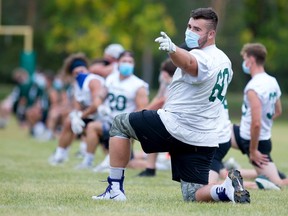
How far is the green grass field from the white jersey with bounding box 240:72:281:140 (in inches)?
46.7

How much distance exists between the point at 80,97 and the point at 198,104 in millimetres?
5985

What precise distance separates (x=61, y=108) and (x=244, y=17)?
75.0 feet

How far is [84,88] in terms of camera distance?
44.9 ft

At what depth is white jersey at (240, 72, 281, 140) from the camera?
1063 centimetres

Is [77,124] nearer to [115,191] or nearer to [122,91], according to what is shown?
[122,91]

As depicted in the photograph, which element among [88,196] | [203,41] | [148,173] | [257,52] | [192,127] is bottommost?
[148,173]

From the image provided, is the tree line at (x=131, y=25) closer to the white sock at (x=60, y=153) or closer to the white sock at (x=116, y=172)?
the white sock at (x=60, y=153)

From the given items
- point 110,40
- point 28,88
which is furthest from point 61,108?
point 110,40

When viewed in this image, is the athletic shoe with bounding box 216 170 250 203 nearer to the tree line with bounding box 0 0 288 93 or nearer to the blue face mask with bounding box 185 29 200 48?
the blue face mask with bounding box 185 29 200 48

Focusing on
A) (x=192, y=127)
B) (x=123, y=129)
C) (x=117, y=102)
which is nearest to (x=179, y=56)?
(x=192, y=127)

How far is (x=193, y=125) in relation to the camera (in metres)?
8.09

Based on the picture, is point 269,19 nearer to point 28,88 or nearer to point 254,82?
point 28,88

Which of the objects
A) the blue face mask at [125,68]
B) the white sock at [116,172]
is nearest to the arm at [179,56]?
the white sock at [116,172]

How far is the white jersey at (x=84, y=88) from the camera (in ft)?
44.5
